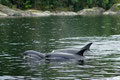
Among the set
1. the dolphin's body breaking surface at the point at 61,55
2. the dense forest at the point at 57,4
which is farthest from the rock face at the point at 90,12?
the dolphin's body breaking surface at the point at 61,55

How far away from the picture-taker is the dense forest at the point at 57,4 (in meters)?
146

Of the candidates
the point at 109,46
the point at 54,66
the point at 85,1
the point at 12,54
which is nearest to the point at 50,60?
the point at 54,66

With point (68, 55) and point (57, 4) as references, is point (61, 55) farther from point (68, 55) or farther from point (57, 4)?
point (57, 4)

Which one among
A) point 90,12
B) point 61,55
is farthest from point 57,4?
point 61,55

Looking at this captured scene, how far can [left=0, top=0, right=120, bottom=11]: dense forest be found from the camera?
146 meters

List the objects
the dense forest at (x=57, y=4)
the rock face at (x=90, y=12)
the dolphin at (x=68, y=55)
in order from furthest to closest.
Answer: the rock face at (x=90, y=12) → the dense forest at (x=57, y=4) → the dolphin at (x=68, y=55)

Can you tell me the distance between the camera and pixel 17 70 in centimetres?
2216

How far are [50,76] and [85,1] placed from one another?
152 metres

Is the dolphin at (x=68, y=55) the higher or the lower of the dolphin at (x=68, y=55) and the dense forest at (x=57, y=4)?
the higher

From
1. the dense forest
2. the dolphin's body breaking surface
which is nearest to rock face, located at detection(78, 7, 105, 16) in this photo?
the dense forest

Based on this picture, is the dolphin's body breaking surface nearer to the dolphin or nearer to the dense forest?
the dolphin

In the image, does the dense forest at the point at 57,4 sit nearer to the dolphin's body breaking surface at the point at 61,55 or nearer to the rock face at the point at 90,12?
the rock face at the point at 90,12

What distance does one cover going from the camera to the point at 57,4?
518ft

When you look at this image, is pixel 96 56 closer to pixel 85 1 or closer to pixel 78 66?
pixel 78 66
